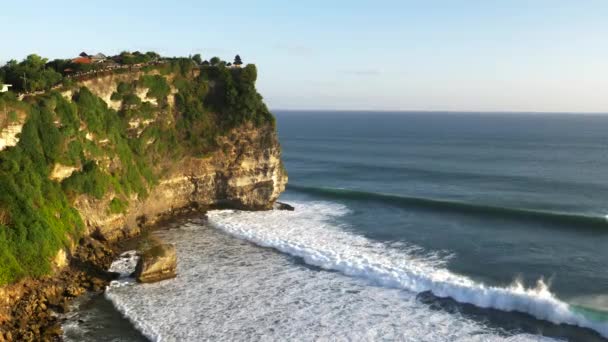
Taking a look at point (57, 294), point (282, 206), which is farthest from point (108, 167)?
point (282, 206)

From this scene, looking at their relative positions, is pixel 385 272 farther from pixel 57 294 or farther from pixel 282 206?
pixel 282 206

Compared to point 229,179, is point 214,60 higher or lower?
higher

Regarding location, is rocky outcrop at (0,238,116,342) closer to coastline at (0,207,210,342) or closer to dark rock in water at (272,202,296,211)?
coastline at (0,207,210,342)

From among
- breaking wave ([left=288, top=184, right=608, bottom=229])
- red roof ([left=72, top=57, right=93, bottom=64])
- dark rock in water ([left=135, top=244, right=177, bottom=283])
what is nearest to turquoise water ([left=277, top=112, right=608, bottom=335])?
breaking wave ([left=288, top=184, right=608, bottom=229])

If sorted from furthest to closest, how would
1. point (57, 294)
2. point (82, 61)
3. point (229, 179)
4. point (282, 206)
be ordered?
point (282, 206) → point (82, 61) → point (229, 179) → point (57, 294)

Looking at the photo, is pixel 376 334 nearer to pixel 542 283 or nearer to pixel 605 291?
pixel 542 283

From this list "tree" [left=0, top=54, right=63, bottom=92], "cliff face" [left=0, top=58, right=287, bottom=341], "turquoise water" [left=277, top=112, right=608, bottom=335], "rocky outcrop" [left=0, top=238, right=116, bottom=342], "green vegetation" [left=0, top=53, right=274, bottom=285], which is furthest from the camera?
"tree" [left=0, top=54, right=63, bottom=92]
